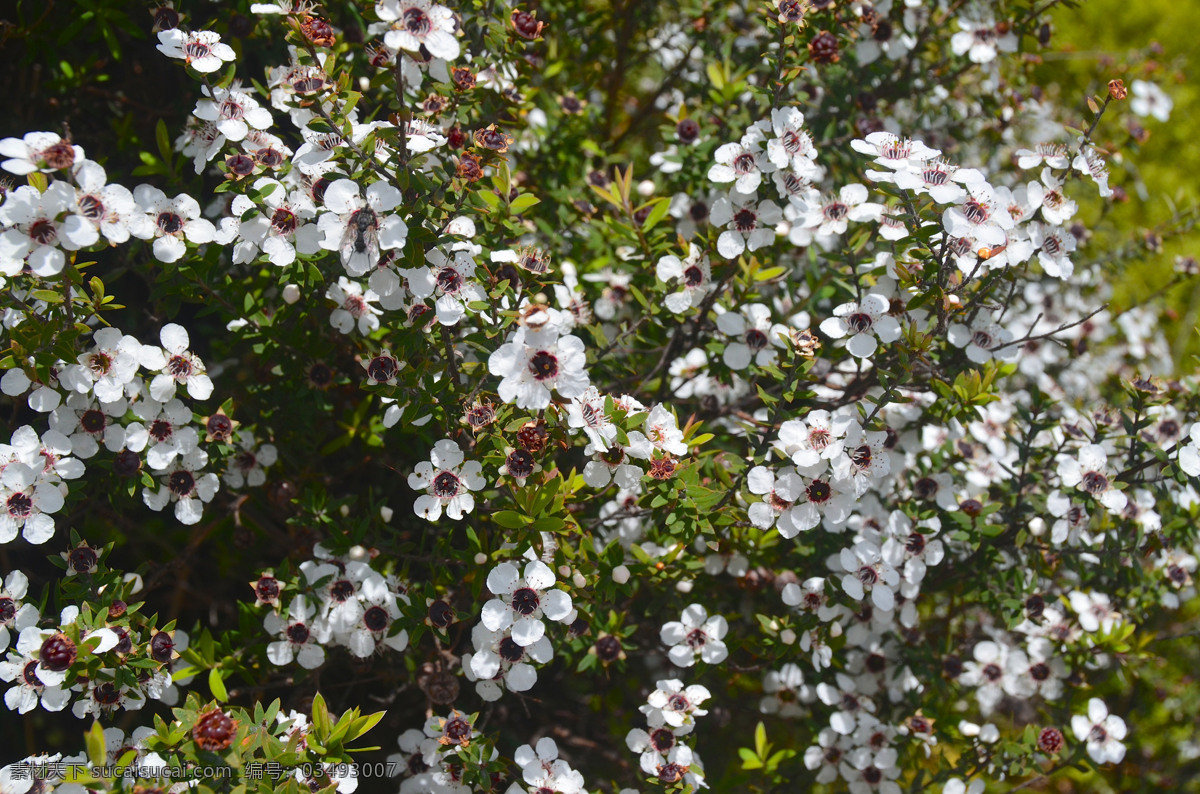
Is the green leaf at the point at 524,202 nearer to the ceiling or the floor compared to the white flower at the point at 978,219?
nearer to the floor

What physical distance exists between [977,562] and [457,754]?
1.32 m

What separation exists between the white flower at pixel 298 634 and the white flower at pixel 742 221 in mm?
1177

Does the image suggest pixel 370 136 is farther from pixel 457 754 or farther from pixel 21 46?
pixel 21 46

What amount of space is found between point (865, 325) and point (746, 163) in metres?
0.43

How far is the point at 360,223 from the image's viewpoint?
4.96 feet

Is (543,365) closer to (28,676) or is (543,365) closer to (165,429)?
(165,429)

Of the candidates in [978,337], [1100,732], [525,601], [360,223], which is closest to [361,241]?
[360,223]

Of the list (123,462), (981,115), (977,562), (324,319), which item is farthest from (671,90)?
(123,462)

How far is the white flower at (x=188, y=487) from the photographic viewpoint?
182 centimetres

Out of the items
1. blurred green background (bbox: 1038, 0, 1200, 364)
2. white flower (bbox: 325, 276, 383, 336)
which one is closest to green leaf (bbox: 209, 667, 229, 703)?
white flower (bbox: 325, 276, 383, 336)

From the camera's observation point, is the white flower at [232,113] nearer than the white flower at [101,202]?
No

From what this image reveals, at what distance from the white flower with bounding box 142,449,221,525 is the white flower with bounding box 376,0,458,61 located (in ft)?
3.12

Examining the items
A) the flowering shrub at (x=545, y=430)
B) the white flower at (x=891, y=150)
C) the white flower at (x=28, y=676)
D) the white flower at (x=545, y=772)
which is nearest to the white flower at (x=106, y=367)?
the flowering shrub at (x=545, y=430)

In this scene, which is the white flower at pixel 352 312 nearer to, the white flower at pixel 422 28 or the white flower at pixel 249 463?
the white flower at pixel 249 463
